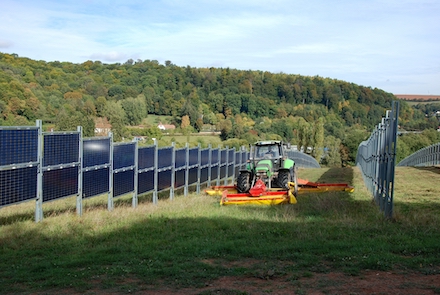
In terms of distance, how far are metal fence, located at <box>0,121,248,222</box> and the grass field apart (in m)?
0.62

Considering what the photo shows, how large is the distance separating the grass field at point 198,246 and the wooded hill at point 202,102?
127 ft

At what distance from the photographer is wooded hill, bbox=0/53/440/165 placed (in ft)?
226

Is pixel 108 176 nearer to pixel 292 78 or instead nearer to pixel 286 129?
pixel 286 129

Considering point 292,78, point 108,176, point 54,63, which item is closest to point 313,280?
point 108,176

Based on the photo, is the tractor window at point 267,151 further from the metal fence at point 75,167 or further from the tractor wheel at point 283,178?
the metal fence at point 75,167

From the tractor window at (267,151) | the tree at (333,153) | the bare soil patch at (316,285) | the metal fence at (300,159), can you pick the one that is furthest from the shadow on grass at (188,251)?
the tree at (333,153)

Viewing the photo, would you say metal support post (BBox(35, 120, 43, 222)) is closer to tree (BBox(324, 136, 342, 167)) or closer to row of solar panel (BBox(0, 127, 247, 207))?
row of solar panel (BBox(0, 127, 247, 207))

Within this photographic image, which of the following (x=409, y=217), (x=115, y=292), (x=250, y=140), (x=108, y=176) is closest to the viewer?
(x=115, y=292)

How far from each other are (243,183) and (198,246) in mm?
10291

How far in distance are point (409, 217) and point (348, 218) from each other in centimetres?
135

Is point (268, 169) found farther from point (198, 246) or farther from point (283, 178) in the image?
point (198, 246)

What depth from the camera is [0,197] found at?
33.1 feet

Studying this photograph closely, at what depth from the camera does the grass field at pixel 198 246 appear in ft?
23.5

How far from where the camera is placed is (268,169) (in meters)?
19.2
